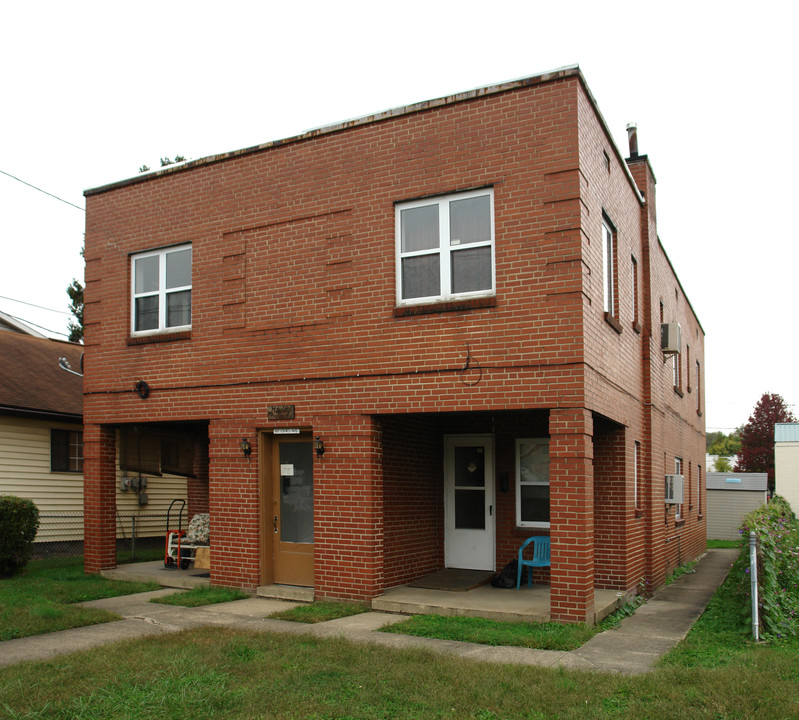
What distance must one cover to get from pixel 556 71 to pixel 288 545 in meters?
7.46

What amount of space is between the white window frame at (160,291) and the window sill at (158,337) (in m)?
0.10

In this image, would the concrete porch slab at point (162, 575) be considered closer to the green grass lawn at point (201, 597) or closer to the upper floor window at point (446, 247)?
the green grass lawn at point (201, 597)

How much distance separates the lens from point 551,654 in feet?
26.6

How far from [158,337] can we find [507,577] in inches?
256

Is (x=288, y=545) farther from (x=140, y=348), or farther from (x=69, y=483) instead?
(x=69, y=483)

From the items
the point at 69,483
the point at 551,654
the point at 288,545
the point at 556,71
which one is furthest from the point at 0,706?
the point at 69,483

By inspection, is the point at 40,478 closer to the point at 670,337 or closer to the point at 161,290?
the point at 161,290

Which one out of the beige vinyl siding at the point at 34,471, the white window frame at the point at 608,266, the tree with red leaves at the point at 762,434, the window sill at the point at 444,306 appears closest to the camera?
the window sill at the point at 444,306

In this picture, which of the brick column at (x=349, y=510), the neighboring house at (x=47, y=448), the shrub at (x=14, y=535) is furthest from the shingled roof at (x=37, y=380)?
the brick column at (x=349, y=510)

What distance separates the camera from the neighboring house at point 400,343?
980 centimetres

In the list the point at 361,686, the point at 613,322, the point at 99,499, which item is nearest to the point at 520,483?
the point at 613,322

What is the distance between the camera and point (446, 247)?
10.4m

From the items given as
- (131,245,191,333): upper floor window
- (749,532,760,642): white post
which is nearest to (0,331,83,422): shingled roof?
(131,245,191,333): upper floor window

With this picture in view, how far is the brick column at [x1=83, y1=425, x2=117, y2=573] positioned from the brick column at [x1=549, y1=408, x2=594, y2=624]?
25.4 feet
